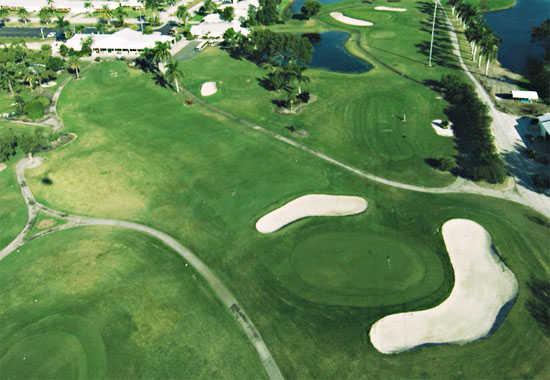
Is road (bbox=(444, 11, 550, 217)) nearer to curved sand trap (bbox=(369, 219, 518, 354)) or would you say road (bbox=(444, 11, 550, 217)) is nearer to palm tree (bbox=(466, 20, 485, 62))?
curved sand trap (bbox=(369, 219, 518, 354))

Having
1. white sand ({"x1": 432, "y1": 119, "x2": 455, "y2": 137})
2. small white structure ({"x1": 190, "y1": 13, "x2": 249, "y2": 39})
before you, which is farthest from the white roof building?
small white structure ({"x1": 190, "y1": 13, "x2": 249, "y2": 39})

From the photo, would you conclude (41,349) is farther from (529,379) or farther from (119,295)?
(529,379)

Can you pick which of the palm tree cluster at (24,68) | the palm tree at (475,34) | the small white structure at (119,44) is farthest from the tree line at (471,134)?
the palm tree cluster at (24,68)

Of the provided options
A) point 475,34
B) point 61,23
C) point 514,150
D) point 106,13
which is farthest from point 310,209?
point 106,13

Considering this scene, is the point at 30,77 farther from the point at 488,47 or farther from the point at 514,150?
the point at 488,47

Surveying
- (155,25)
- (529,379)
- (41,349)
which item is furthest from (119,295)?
(155,25)

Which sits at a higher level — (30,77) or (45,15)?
(45,15)
